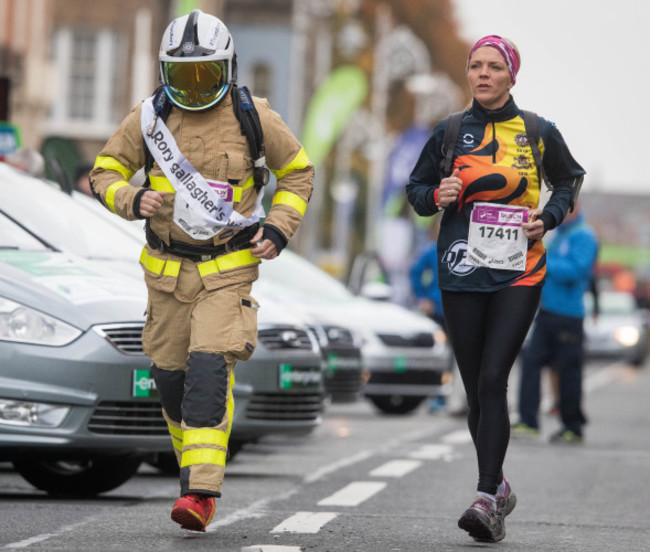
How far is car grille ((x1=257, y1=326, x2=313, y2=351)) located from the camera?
9.82 m

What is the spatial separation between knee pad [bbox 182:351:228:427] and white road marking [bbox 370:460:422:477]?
3632 millimetres

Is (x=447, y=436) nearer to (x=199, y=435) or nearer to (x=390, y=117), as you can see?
(x=199, y=435)

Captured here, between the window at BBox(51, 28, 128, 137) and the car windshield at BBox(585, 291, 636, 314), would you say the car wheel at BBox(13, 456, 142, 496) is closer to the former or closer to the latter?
the window at BBox(51, 28, 128, 137)

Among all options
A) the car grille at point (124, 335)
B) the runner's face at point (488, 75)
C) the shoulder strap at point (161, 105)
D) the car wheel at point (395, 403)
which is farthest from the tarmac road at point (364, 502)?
the car wheel at point (395, 403)

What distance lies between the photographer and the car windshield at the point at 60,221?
9.43 metres

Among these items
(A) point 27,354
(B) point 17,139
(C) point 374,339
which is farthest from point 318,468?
(B) point 17,139

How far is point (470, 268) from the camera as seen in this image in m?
7.24

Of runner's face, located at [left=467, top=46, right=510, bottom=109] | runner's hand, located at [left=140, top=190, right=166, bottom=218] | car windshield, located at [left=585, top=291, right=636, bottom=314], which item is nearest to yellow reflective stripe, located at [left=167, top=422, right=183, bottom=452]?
runner's hand, located at [left=140, top=190, right=166, bottom=218]

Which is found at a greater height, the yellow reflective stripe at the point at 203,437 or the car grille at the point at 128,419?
the yellow reflective stripe at the point at 203,437

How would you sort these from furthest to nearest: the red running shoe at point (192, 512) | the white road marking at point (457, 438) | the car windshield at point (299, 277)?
1. the car windshield at point (299, 277)
2. the white road marking at point (457, 438)
3. the red running shoe at point (192, 512)

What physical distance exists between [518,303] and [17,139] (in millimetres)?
10753

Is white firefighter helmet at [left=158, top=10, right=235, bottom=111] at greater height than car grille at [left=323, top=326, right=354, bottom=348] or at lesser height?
greater

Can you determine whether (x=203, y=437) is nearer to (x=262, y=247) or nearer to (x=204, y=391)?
(x=204, y=391)

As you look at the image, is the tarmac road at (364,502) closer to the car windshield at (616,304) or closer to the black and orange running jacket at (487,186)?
the black and orange running jacket at (487,186)
